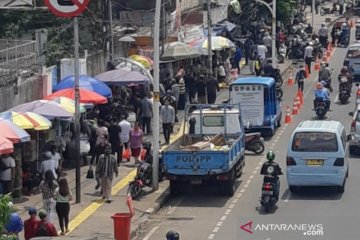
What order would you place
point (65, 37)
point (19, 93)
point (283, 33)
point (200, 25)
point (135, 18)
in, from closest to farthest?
point (19, 93) → point (65, 37) → point (135, 18) → point (200, 25) → point (283, 33)

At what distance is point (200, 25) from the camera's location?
61.5 m

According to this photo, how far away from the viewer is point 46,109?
31.0 meters

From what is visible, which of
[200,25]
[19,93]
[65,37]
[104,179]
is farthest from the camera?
[200,25]

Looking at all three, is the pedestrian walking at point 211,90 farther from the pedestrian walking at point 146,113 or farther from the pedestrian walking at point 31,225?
the pedestrian walking at point 31,225

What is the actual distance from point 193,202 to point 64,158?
6.18 metres

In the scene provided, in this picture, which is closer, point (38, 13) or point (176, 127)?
point (176, 127)

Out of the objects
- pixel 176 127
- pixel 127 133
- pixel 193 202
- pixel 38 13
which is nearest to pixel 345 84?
pixel 176 127

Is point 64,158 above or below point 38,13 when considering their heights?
below

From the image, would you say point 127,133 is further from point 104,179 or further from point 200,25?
point 200,25

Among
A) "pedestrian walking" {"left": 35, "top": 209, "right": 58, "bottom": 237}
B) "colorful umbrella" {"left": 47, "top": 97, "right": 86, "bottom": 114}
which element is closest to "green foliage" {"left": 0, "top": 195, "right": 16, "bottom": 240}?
"pedestrian walking" {"left": 35, "top": 209, "right": 58, "bottom": 237}

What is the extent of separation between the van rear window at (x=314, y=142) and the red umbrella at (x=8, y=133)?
6.83 metres

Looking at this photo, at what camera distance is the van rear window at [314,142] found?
29359mm

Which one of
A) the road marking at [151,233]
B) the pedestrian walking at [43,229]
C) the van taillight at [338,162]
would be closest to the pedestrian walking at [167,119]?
the van taillight at [338,162]

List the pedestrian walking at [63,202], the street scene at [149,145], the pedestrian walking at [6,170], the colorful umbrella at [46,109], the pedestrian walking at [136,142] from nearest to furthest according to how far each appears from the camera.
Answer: the pedestrian walking at [63,202] < the street scene at [149,145] < the pedestrian walking at [6,170] < the colorful umbrella at [46,109] < the pedestrian walking at [136,142]
